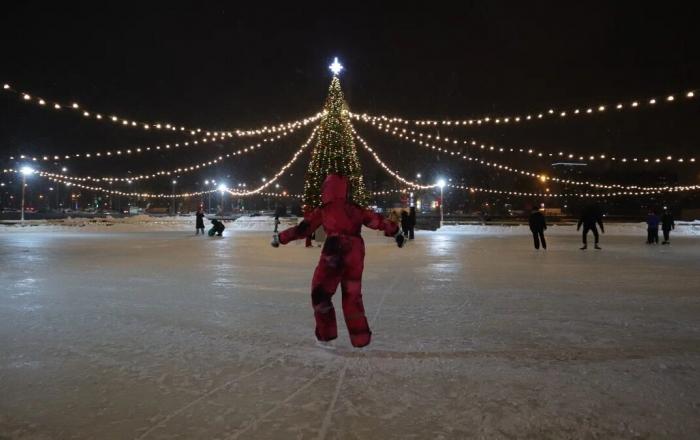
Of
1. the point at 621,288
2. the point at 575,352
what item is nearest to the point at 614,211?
the point at 621,288

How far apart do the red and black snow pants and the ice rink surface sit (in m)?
0.17

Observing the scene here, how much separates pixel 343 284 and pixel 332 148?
15.0 meters

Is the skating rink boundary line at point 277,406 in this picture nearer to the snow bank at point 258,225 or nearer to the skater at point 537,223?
the skater at point 537,223

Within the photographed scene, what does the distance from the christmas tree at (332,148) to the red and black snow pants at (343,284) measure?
1444 centimetres

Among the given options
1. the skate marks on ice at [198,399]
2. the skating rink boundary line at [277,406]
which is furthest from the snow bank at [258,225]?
the skating rink boundary line at [277,406]

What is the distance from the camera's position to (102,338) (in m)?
4.68

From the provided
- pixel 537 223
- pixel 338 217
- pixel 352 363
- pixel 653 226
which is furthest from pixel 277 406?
pixel 653 226

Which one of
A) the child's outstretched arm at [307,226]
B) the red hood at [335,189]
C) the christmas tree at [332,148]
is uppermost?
the christmas tree at [332,148]

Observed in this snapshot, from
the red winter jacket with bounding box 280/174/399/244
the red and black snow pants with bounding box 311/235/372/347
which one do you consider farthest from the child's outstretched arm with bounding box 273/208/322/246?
the red and black snow pants with bounding box 311/235/372/347

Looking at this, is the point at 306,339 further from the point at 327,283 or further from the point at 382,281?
the point at 382,281

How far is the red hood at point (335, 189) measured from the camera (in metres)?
4.42

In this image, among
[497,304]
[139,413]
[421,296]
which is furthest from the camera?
[421,296]

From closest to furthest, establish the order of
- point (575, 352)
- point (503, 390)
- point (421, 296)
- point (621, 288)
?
point (503, 390) → point (575, 352) → point (421, 296) → point (621, 288)

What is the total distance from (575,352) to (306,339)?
2147 mm
